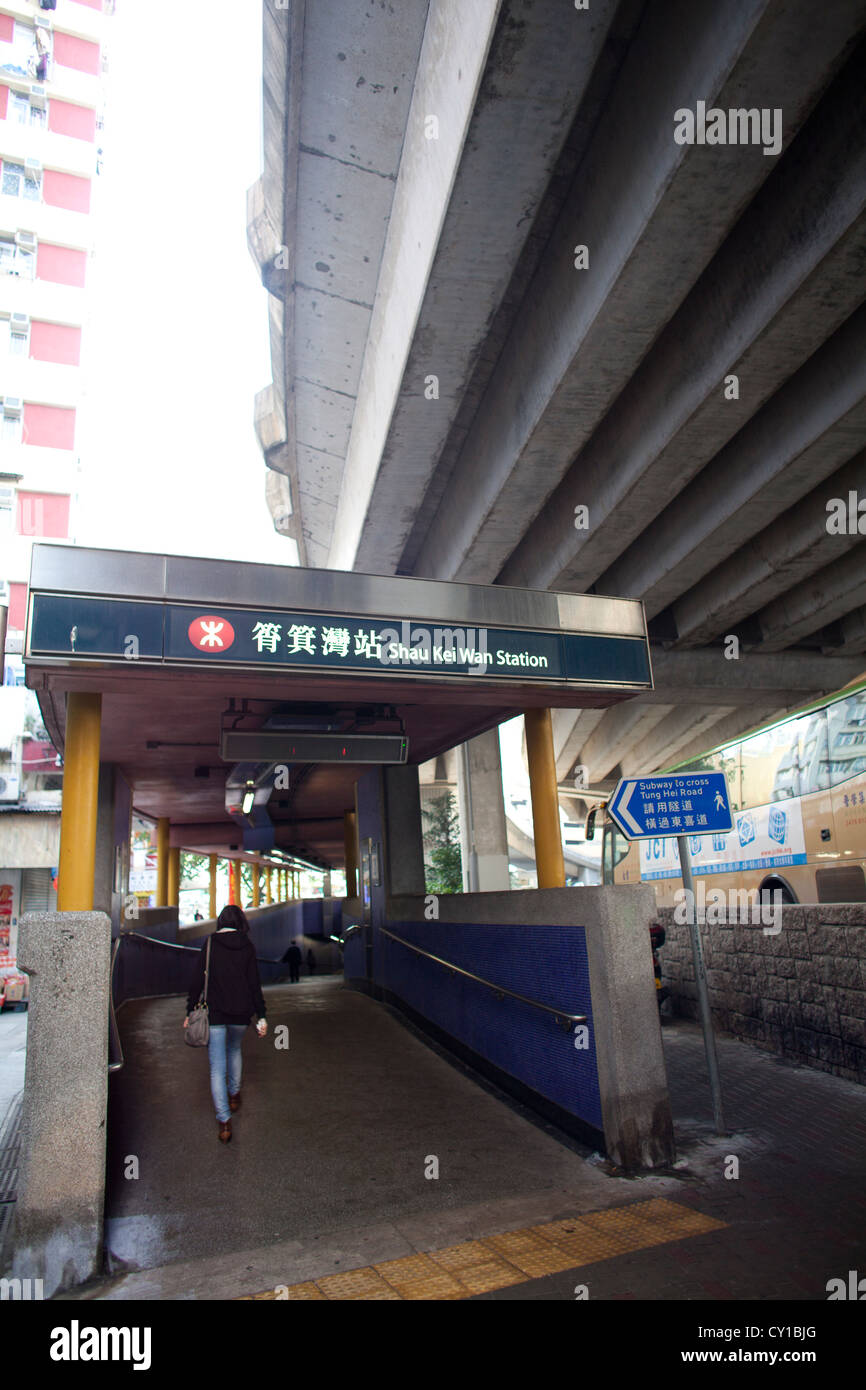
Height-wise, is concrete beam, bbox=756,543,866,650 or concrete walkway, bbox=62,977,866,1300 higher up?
concrete beam, bbox=756,543,866,650

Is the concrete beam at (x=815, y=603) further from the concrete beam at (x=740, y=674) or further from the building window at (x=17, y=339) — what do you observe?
the building window at (x=17, y=339)

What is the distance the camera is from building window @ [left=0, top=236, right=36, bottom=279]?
3859 centimetres

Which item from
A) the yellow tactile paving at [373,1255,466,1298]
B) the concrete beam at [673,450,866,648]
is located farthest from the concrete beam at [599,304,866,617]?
the yellow tactile paving at [373,1255,466,1298]

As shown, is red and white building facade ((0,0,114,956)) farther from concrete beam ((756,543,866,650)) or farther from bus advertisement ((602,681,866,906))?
bus advertisement ((602,681,866,906))

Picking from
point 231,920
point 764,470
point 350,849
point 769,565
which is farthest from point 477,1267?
point 350,849

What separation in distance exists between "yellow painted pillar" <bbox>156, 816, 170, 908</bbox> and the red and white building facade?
60.4 ft

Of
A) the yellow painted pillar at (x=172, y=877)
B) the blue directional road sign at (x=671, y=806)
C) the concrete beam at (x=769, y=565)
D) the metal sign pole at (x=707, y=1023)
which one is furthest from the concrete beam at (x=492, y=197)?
the yellow painted pillar at (x=172, y=877)

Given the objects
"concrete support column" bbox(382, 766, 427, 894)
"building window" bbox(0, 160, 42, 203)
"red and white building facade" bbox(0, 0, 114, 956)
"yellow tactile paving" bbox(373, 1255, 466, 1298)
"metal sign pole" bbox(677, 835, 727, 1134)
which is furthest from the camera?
"building window" bbox(0, 160, 42, 203)

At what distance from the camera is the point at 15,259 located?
38719mm

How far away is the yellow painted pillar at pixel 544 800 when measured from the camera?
25.1 feet

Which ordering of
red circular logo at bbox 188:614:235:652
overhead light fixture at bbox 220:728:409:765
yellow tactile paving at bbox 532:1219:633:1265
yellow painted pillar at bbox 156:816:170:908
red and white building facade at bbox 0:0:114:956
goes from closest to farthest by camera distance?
yellow tactile paving at bbox 532:1219:633:1265
red circular logo at bbox 188:614:235:652
overhead light fixture at bbox 220:728:409:765
yellow painted pillar at bbox 156:816:170:908
red and white building facade at bbox 0:0:114:956
